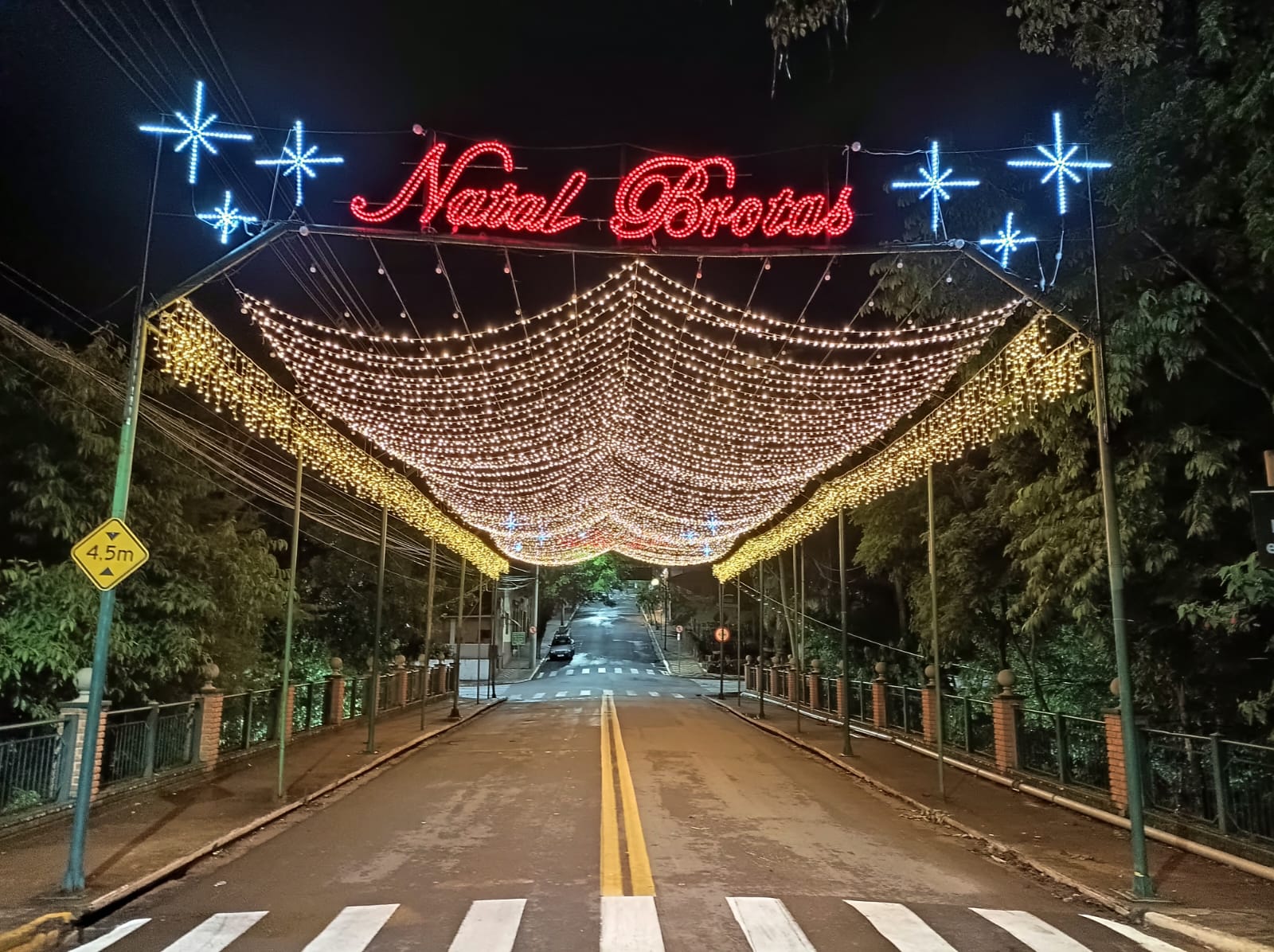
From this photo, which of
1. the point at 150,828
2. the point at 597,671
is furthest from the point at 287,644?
the point at 597,671

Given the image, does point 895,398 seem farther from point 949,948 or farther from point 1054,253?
point 949,948

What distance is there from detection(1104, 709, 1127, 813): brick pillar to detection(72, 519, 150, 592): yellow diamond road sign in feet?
35.9

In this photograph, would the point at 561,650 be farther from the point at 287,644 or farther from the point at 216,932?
the point at 216,932

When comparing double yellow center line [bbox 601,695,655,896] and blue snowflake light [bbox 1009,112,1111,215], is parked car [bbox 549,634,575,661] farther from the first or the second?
blue snowflake light [bbox 1009,112,1111,215]

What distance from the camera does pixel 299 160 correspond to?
351 inches

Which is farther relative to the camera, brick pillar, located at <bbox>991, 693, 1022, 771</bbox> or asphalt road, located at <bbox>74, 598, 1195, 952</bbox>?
brick pillar, located at <bbox>991, 693, 1022, 771</bbox>

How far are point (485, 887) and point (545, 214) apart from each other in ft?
20.7

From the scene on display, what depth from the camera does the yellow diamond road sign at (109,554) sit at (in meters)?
8.13

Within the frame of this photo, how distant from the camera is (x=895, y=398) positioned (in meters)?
14.3

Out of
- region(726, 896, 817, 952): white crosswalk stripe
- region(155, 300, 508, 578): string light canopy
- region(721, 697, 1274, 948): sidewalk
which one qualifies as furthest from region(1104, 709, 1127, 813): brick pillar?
region(155, 300, 508, 578): string light canopy

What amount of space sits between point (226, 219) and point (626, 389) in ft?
20.7

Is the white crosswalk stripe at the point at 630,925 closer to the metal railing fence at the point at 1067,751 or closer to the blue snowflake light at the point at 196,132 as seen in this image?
the blue snowflake light at the point at 196,132

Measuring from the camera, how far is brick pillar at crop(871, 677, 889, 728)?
22.4 metres

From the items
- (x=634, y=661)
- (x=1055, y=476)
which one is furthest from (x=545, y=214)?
(x=634, y=661)
